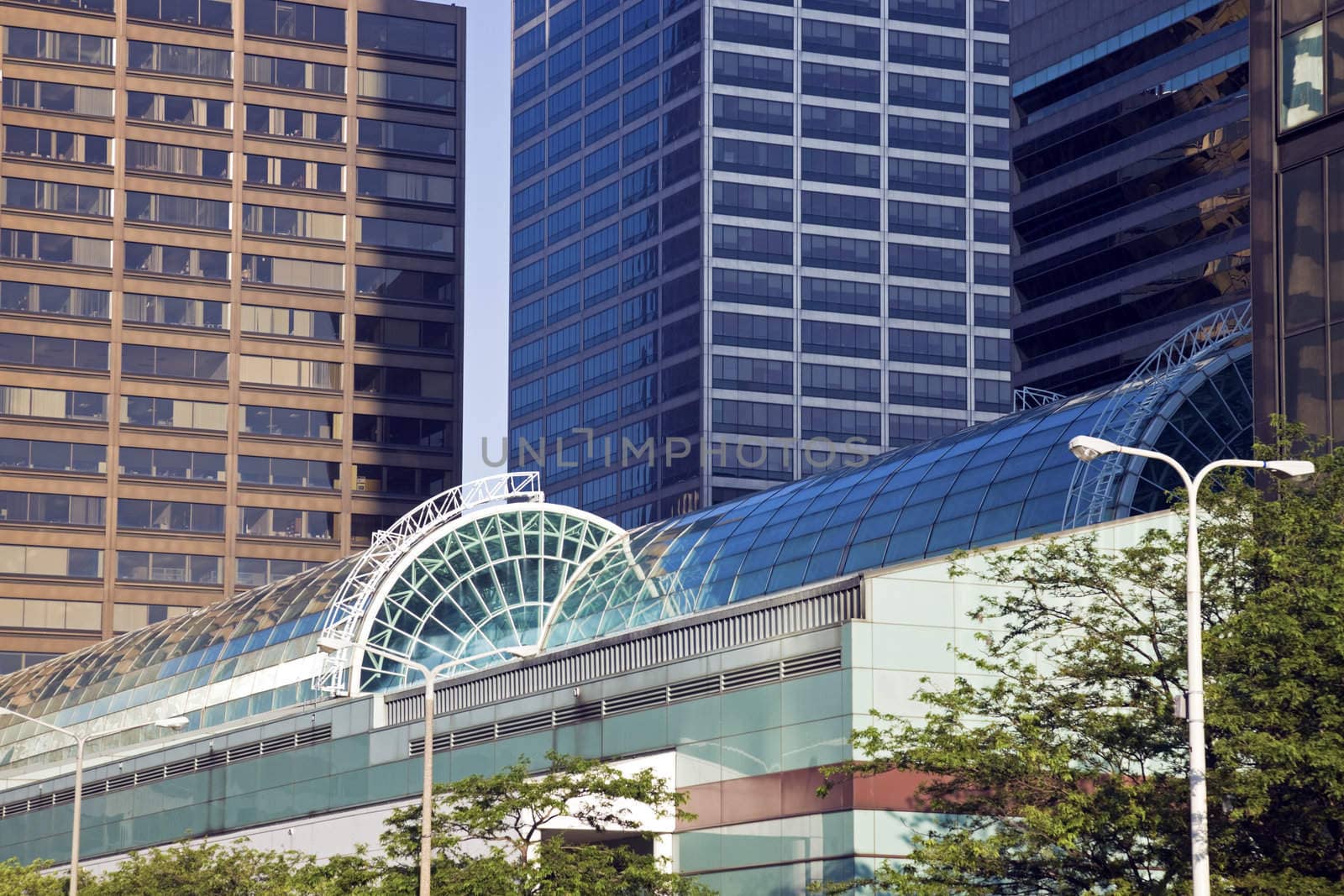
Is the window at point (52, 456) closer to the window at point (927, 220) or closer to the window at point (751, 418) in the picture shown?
the window at point (751, 418)

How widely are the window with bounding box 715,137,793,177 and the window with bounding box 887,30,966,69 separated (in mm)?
13912

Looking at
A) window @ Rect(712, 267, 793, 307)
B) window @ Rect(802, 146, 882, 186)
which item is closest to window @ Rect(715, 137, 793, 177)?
window @ Rect(802, 146, 882, 186)

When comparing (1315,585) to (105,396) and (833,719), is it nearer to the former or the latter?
(833,719)

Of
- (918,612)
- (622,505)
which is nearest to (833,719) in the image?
(918,612)

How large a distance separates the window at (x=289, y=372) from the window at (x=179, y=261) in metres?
6.43

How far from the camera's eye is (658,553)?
229ft

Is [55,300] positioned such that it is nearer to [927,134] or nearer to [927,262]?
[927,262]

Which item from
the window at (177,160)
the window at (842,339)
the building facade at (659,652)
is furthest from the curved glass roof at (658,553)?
the window at (842,339)

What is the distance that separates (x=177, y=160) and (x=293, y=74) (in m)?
10.9

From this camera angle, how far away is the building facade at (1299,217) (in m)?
43.9

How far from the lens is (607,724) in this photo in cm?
5791

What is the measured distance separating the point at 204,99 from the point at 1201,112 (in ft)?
232

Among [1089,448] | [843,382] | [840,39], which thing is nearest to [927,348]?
[843,382]

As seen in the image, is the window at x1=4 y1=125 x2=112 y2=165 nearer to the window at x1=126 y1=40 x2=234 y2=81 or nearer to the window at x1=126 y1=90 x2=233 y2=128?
the window at x1=126 y1=90 x2=233 y2=128
